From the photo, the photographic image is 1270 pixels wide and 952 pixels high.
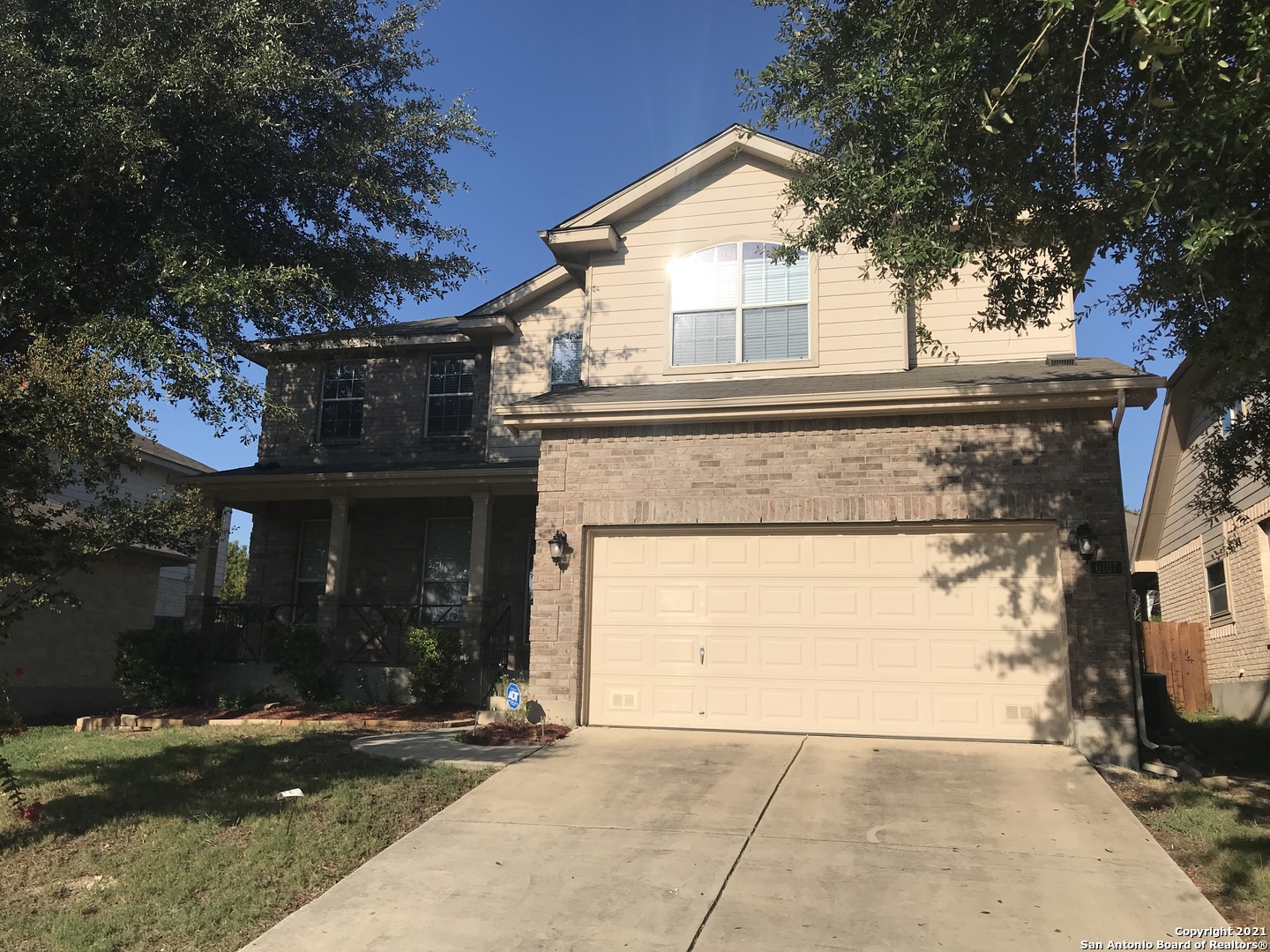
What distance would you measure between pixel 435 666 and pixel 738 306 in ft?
21.9

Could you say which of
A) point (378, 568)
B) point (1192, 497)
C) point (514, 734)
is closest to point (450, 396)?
point (378, 568)

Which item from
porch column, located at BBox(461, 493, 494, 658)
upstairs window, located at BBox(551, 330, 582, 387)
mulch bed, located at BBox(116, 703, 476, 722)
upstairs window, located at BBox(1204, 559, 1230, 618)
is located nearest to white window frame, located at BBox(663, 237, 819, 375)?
upstairs window, located at BBox(551, 330, 582, 387)

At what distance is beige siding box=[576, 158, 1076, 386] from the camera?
11820 millimetres

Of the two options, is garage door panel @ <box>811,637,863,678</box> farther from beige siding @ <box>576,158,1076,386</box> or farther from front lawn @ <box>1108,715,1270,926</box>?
beige siding @ <box>576,158,1076,386</box>

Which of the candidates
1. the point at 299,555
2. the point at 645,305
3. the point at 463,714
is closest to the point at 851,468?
the point at 645,305

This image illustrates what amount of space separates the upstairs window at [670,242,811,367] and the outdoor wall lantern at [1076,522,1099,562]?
13.1 feet

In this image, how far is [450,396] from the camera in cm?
1717

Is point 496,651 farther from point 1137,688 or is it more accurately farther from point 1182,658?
point 1182,658

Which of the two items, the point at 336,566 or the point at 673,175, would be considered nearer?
the point at 673,175

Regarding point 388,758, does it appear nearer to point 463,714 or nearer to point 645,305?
point 463,714

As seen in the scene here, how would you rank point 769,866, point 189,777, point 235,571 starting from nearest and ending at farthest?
point 769,866
point 189,777
point 235,571

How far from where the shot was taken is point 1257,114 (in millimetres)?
5223

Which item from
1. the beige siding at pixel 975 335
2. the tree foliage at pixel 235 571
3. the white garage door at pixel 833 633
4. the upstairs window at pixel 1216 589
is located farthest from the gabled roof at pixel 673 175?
the tree foliage at pixel 235 571

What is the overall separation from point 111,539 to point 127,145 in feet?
17.9
